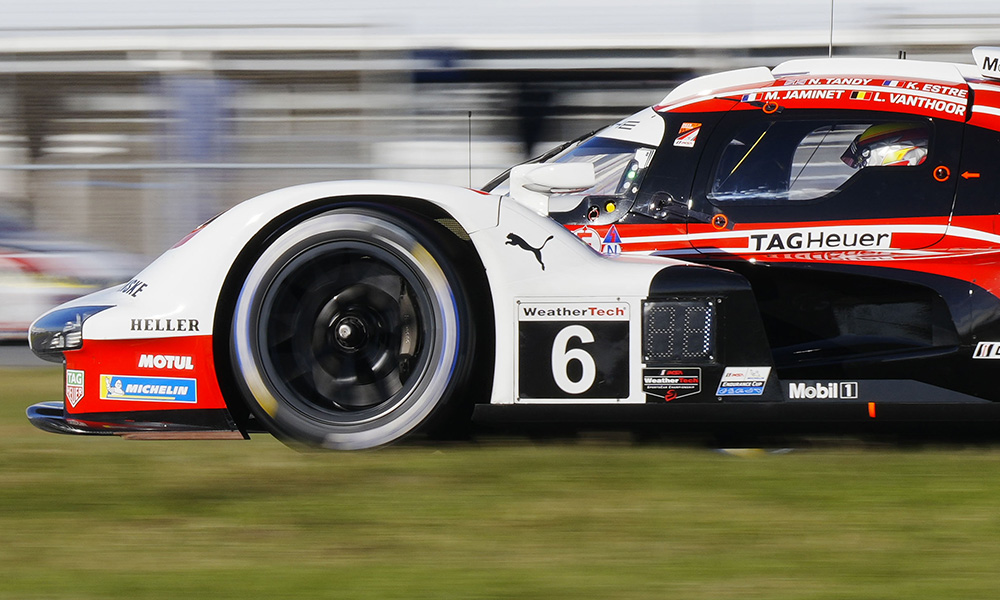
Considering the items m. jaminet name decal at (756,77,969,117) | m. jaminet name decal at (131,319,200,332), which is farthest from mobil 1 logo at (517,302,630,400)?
m. jaminet name decal at (756,77,969,117)

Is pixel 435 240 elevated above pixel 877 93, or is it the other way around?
pixel 877 93

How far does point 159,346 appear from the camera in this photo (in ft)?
11.8

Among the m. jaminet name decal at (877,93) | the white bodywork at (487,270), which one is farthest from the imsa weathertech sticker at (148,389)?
the m. jaminet name decal at (877,93)

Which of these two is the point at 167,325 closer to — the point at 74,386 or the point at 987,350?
the point at 74,386

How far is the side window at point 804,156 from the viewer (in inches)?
156

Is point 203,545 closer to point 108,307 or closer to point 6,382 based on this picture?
point 108,307

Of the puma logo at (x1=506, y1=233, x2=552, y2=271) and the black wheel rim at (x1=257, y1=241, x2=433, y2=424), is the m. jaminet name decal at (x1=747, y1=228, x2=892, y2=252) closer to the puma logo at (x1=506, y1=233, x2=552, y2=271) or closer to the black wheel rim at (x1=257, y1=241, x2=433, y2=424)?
the puma logo at (x1=506, y1=233, x2=552, y2=271)

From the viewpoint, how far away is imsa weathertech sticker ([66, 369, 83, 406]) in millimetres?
3641

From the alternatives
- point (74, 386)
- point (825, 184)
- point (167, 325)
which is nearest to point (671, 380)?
point (825, 184)

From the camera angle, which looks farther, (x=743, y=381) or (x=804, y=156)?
(x=804, y=156)

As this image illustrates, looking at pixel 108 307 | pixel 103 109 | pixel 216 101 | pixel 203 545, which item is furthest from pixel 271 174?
pixel 203 545

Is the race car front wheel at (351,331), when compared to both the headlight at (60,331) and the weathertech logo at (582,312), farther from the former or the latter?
the headlight at (60,331)

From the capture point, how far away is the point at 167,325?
3584 millimetres

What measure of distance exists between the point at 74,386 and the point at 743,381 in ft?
6.44
